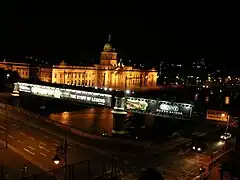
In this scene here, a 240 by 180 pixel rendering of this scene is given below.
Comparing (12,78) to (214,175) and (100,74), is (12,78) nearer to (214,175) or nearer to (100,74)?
(100,74)

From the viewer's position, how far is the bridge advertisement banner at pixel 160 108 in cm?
3747

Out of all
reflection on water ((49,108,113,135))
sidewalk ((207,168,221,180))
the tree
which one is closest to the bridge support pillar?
reflection on water ((49,108,113,135))

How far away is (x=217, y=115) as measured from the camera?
3472 centimetres

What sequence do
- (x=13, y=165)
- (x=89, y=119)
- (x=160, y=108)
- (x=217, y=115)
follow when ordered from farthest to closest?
(x=89, y=119)
(x=160, y=108)
(x=217, y=115)
(x=13, y=165)

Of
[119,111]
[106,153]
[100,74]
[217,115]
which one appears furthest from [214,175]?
[100,74]

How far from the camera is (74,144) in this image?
37.9 metres

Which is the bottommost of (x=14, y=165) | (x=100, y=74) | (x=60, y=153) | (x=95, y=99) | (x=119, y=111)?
(x=14, y=165)

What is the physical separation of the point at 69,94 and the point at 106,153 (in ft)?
50.9

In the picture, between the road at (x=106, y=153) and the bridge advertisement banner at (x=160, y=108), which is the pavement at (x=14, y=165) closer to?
the road at (x=106, y=153)

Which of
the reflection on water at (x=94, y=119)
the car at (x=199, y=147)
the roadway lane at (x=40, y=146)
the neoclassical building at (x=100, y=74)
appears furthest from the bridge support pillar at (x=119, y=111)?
the neoclassical building at (x=100, y=74)

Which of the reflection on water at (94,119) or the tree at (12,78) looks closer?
the reflection on water at (94,119)

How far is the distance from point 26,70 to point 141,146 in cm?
7666

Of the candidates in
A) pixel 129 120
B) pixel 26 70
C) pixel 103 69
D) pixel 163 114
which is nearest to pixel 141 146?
pixel 163 114

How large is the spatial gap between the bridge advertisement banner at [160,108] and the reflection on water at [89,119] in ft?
38.8
